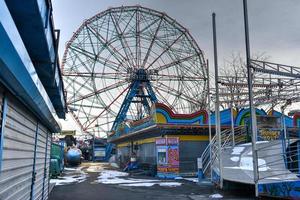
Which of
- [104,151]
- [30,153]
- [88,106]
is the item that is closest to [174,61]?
[88,106]

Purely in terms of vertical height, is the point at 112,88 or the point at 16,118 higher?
the point at 112,88

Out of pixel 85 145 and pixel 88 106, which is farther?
pixel 85 145

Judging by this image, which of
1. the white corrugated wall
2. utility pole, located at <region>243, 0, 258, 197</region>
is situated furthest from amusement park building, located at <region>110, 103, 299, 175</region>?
the white corrugated wall

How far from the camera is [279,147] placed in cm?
962

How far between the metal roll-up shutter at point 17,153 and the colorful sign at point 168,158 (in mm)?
13759

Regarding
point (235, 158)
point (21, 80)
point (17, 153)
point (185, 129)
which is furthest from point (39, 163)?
point (185, 129)

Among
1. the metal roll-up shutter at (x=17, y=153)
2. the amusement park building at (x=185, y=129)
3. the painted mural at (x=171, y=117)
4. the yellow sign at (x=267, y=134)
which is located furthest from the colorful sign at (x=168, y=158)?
the metal roll-up shutter at (x=17, y=153)

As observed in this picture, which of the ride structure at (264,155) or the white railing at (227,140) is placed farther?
the white railing at (227,140)

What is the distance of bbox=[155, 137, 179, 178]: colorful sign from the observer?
63.0 ft

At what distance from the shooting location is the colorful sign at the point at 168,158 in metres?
19.2

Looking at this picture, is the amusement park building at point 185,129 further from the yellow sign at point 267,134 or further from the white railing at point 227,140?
the yellow sign at point 267,134

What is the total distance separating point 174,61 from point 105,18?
817cm

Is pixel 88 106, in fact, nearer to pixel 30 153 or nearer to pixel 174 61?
pixel 174 61

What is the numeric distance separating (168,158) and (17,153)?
15.3 meters
